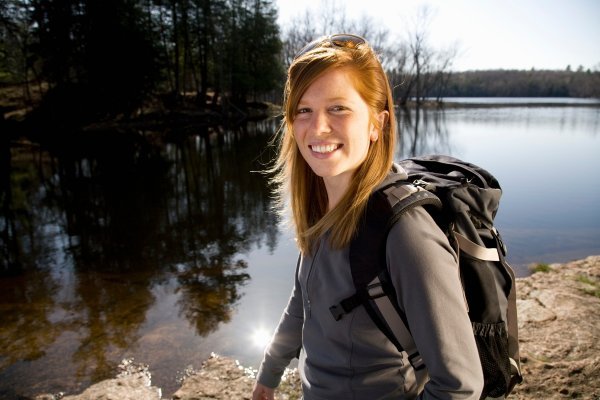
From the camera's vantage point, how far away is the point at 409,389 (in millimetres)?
1290

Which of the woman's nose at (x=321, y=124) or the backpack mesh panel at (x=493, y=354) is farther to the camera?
the woman's nose at (x=321, y=124)

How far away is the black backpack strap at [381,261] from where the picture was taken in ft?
3.60

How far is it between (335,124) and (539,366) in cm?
284

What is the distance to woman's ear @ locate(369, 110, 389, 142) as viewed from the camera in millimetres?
1366

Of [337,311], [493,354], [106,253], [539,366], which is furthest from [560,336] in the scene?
[106,253]

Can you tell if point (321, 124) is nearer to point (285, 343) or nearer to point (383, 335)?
point (383, 335)

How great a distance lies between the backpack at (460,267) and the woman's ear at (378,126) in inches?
9.1

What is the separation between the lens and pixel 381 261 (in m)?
1.12

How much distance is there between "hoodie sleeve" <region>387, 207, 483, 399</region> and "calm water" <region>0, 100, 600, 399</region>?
330 cm

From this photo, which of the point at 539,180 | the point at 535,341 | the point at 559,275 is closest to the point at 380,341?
the point at 535,341

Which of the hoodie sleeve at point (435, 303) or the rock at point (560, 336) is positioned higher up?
the hoodie sleeve at point (435, 303)

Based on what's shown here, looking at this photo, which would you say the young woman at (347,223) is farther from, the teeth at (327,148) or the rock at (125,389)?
the rock at (125,389)

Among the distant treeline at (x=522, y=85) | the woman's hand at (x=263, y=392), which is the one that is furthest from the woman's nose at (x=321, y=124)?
the distant treeline at (x=522, y=85)

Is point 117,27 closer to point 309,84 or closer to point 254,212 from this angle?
point 254,212
